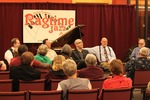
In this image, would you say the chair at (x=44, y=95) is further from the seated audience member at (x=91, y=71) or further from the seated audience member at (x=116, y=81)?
the seated audience member at (x=91, y=71)

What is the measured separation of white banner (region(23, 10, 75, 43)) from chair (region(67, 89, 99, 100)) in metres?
6.31

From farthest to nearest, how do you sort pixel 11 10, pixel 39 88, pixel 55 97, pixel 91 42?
pixel 91 42 < pixel 11 10 < pixel 39 88 < pixel 55 97

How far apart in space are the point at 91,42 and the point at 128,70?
14.4 ft

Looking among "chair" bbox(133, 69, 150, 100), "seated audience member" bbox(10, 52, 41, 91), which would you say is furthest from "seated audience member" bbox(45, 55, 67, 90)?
"chair" bbox(133, 69, 150, 100)

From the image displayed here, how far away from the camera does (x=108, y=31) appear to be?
10789 millimetres

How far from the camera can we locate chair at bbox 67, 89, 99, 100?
13.0 ft

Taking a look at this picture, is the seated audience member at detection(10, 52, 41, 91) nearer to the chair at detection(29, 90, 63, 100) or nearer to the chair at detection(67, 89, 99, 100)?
the chair at detection(29, 90, 63, 100)

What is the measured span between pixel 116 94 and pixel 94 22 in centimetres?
664

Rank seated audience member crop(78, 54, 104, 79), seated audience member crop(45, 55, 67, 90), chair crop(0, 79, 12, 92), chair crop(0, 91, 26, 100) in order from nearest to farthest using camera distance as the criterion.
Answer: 1. chair crop(0, 91, 26, 100)
2. chair crop(0, 79, 12, 92)
3. seated audience member crop(45, 55, 67, 90)
4. seated audience member crop(78, 54, 104, 79)

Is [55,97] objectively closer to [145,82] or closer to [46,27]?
[145,82]

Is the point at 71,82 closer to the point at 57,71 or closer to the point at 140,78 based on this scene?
the point at 57,71

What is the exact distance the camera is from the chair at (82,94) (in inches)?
156

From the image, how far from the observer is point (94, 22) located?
1067 cm

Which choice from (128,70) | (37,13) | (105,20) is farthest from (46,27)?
(128,70)
